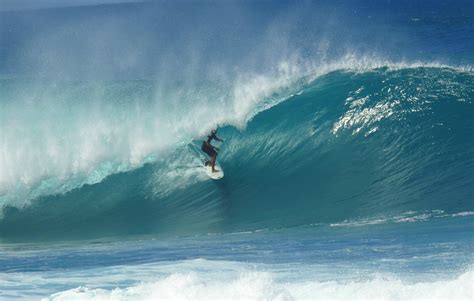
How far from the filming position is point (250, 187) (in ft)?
47.4

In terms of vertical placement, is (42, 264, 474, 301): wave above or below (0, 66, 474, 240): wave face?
below

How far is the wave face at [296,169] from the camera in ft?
43.9

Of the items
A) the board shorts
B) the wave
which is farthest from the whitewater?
the board shorts

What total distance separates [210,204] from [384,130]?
4.25 meters

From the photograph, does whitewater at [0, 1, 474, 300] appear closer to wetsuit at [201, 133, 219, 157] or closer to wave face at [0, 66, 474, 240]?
wave face at [0, 66, 474, 240]

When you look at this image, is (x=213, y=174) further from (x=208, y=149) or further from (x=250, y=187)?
(x=250, y=187)

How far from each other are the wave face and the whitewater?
41 mm

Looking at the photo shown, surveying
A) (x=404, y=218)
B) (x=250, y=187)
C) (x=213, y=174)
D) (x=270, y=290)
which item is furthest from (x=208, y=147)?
(x=270, y=290)

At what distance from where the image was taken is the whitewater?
970 cm

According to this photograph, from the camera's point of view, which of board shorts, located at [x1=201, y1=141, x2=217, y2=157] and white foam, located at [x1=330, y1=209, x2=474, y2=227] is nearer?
white foam, located at [x1=330, y1=209, x2=474, y2=227]

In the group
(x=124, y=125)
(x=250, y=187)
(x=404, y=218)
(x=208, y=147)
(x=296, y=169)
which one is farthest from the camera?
(x=124, y=125)

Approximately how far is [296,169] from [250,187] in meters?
1.13

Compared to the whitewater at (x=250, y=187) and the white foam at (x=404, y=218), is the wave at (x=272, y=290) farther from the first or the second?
the white foam at (x=404, y=218)

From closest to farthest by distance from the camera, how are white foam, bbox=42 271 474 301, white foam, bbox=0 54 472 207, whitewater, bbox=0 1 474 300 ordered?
white foam, bbox=42 271 474 301, whitewater, bbox=0 1 474 300, white foam, bbox=0 54 472 207
